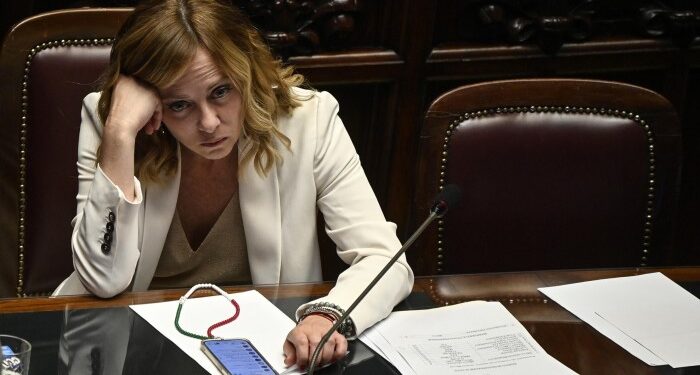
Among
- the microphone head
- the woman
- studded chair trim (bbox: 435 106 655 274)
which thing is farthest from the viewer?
studded chair trim (bbox: 435 106 655 274)

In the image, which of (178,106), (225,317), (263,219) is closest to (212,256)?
(263,219)

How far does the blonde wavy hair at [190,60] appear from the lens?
7.01ft

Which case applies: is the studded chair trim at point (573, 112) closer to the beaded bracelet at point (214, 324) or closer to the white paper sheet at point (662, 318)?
the white paper sheet at point (662, 318)

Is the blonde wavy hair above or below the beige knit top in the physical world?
above

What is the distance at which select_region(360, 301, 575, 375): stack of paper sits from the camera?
1.76 m

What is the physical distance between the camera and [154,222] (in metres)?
2.28

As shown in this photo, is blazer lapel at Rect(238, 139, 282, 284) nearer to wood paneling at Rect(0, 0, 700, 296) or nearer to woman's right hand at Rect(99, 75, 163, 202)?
woman's right hand at Rect(99, 75, 163, 202)

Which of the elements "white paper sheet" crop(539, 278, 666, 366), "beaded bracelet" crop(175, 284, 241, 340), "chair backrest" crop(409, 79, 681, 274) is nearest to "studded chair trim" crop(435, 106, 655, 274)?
"chair backrest" crop(409, 79, 681, 274)

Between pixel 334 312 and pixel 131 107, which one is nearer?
pixel 334 312

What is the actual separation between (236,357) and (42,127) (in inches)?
33.9

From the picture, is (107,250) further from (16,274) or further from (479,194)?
(479,194)

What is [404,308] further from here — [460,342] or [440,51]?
[440,51]

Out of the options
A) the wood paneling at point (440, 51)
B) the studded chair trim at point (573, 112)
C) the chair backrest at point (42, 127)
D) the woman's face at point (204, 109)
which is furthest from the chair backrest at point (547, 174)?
the wood paneling at point (440, 51)

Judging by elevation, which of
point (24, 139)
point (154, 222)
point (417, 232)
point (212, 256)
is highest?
point (417, 232)
